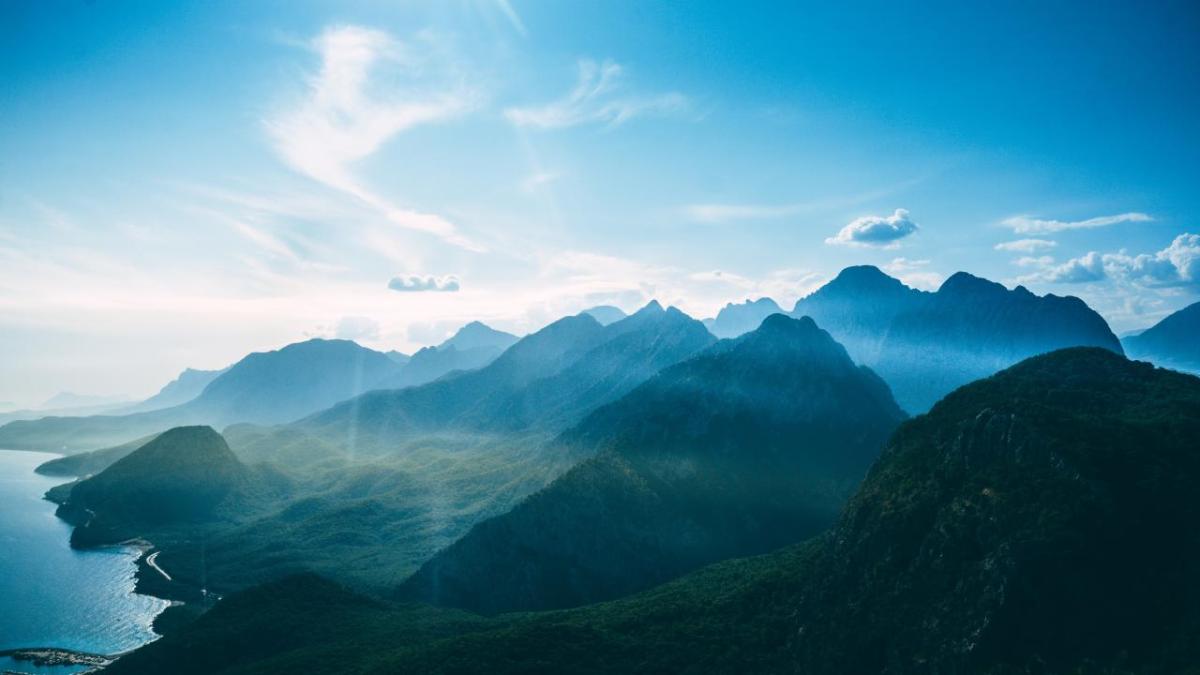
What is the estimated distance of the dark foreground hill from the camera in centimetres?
8856

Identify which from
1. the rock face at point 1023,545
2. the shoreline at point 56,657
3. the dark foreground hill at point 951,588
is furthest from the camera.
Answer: the shoreline at point 56,657

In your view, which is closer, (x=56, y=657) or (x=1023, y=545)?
(x=1023, y=545)

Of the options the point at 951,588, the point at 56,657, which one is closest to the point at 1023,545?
the point at 951,588

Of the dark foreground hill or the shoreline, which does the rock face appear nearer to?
the dark foreground hill

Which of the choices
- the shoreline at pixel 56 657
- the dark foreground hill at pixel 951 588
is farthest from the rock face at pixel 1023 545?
the shoreline at pixel 56 657

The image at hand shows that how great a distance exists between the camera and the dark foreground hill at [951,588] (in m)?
88.6

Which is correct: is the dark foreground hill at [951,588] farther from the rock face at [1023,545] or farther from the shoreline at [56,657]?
the shoreline at [56,657]

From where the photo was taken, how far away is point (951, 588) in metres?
101

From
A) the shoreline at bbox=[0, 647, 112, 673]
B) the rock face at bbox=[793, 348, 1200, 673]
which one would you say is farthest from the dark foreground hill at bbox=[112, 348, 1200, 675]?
the shoreline at bbox=[0, 647, 112, 673]

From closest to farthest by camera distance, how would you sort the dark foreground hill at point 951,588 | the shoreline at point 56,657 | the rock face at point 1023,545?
the rock face at point 1023,545 → the dark foreground hill at point 951,588 → the shoreline at point 56,657

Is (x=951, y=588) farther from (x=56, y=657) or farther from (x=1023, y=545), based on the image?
(x=56, y=657)

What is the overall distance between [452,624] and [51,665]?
4576 inches

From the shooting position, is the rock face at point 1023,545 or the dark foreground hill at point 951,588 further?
the dark foreground hill at point 951,588

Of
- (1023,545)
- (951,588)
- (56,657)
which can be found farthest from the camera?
(56,657)
